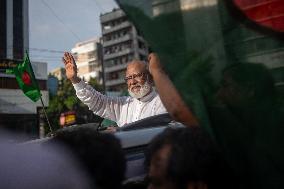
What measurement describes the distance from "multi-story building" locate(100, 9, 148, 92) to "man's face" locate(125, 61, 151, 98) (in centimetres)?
5196

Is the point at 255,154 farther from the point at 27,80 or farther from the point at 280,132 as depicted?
the point at 27,80

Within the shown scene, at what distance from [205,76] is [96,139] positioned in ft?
1.24

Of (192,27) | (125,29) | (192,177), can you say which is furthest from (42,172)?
(125,29)

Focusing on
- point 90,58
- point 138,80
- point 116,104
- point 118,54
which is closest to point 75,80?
point 116,104

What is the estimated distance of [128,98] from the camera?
3746mm

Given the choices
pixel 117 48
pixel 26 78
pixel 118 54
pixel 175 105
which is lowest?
pixel 175 105

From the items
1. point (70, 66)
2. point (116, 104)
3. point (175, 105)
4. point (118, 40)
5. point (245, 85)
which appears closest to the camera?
point (245, 85)

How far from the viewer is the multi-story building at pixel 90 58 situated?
66.7 m

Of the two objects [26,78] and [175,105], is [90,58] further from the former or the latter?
[175,105]

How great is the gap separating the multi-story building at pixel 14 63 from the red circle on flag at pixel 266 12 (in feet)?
84.3

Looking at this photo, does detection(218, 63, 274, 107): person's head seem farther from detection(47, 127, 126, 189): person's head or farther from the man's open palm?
the man's open palm

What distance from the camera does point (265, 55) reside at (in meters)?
1.22

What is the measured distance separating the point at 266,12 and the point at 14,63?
33957 mm

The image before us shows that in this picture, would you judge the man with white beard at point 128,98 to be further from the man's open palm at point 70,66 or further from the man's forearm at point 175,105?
the man's forearm at point 175,105
